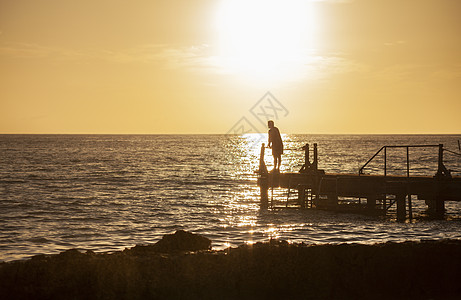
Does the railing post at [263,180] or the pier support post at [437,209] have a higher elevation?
the railing post at [263,180]

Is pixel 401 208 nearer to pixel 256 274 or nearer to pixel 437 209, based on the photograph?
pixel 437 209

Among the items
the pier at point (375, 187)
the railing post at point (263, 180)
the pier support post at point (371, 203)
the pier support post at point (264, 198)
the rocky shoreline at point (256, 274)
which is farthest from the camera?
the pier support post at point (264, 198)

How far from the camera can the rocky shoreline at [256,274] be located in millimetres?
9711

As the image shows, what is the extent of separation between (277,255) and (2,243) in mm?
12659

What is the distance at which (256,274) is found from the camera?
10.4 metres

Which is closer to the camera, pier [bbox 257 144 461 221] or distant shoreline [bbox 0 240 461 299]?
distant shoreline [bbox 0 240 461 299]

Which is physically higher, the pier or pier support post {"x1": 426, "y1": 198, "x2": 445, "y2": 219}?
the pier

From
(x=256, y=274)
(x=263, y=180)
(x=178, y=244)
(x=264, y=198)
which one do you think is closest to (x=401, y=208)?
(x=263, y=180)

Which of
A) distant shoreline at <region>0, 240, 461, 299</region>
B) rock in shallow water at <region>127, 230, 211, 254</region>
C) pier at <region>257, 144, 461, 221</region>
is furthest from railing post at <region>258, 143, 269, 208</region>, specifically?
distant shoreline at <region>0, 240, 461, 299</region>

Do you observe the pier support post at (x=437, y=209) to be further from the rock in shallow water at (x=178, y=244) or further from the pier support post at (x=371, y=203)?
the rock in shallow water at (x=178, y=244)

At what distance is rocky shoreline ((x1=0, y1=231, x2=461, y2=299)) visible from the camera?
31.9 feet

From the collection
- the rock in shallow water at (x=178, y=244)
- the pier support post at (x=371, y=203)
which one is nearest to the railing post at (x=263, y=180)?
the pier support post at (x=371, y=203)

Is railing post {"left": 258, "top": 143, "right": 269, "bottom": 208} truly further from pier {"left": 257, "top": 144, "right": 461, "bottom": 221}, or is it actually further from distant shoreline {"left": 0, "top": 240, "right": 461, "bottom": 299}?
distant shoreline {"left": 0, "top": 240, "right": 461, "bottom": 299}

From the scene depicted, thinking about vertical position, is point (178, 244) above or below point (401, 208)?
above
